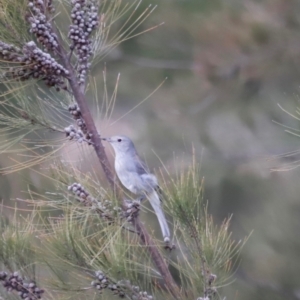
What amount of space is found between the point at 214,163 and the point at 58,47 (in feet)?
4.30

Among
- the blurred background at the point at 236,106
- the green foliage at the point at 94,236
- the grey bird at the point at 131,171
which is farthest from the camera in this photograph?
the blurred background at the point at 236,106

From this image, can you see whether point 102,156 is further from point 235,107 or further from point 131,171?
point 235,107

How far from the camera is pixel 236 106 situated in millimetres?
2279

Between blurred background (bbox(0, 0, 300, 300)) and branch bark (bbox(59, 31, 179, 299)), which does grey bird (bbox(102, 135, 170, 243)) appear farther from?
blurred background (bbox(0, 0, 300, 300))

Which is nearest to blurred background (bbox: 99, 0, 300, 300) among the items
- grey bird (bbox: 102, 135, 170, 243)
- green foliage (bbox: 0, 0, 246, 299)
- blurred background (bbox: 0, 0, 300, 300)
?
blurred background (bbox: 0, 0, 300, 300)

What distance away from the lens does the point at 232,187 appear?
92.3 inches

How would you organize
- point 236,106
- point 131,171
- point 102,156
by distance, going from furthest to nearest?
point 236,106
point 131,171
point 102,156

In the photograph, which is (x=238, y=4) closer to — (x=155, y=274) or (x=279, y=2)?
(x=279, y=2)

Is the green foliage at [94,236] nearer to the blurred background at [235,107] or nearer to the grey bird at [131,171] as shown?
the grey bird at [131,171]

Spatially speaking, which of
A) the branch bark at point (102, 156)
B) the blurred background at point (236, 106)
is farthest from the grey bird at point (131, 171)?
the blurred background at point (236, 106)

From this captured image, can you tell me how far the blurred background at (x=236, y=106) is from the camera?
2119 millimetres

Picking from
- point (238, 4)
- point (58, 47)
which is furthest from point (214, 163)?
point (58, 47)

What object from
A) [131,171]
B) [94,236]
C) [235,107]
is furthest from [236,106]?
[94,236]

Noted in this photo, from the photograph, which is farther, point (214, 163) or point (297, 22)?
point (214, 163)
